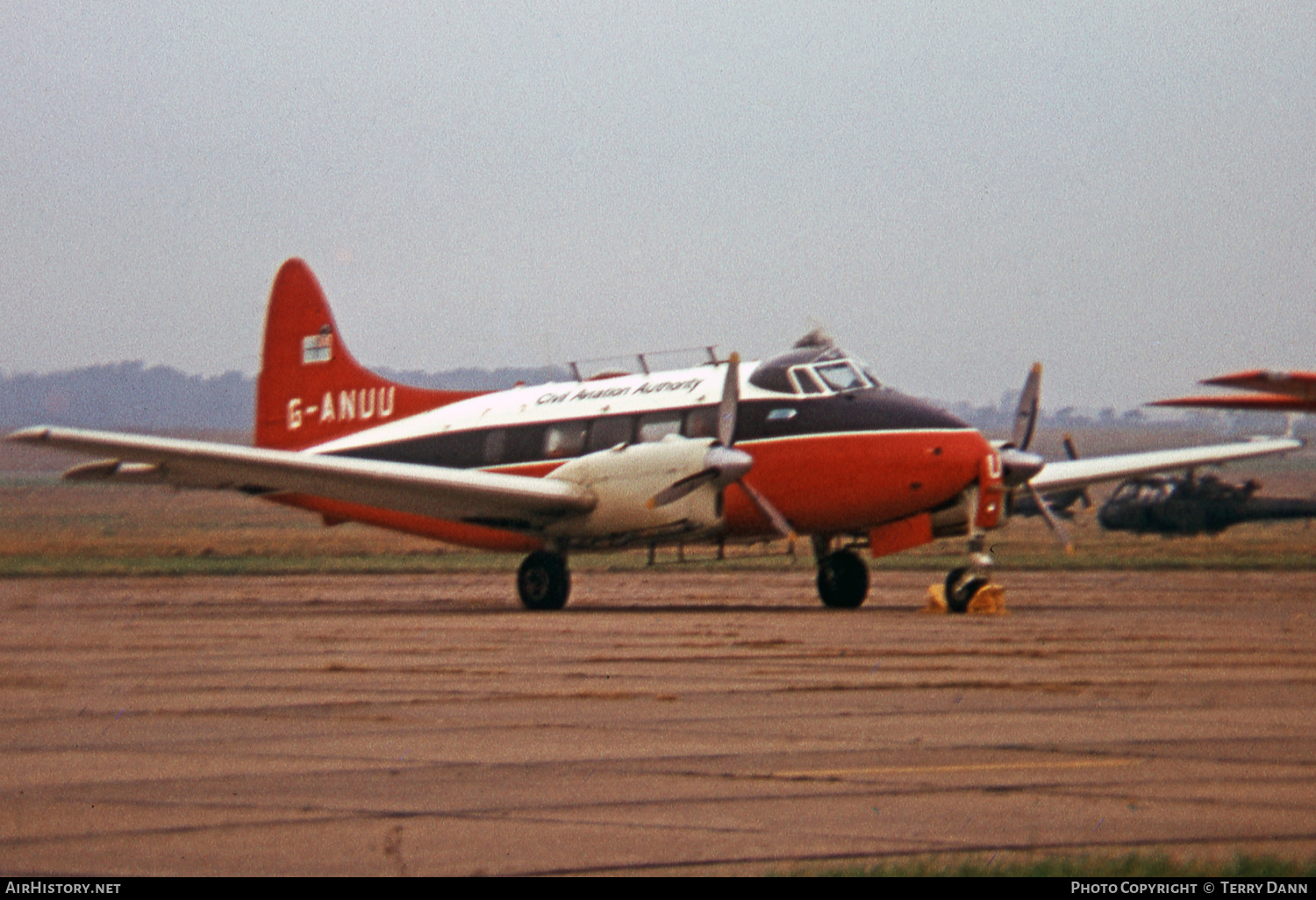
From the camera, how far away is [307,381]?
30.7 meters

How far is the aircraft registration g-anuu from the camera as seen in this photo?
22766 millimetres

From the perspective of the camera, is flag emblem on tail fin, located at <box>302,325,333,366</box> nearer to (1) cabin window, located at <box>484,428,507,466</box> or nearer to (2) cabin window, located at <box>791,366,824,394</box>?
(1) cabin window, located at <box>484,428,507,466</box>

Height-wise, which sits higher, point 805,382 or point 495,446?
point 805,382

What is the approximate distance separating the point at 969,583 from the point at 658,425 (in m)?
5.40

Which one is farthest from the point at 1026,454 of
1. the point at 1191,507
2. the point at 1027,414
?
the point at 1191,507

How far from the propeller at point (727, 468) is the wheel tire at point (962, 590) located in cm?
248

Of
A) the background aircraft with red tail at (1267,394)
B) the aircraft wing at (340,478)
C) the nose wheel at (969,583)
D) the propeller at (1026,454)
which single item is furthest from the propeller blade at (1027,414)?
the background aircraft with red tail at (1267,394)

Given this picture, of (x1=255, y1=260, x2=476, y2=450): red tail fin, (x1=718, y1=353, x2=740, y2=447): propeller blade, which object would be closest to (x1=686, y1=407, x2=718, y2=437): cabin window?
(x1=718, y1=353, x2=740, y2=447): propeller blade

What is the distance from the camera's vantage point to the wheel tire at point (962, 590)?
22391 mm

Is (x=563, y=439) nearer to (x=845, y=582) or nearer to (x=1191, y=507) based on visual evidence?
(x=845, y=582)

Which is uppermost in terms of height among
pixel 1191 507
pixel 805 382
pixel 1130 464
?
pixel 805 382

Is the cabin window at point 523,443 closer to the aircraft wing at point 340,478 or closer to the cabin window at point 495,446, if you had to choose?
the cabin window at point 495,446

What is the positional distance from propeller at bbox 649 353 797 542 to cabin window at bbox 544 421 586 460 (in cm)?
247

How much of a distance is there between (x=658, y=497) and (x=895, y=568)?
1810 cm
